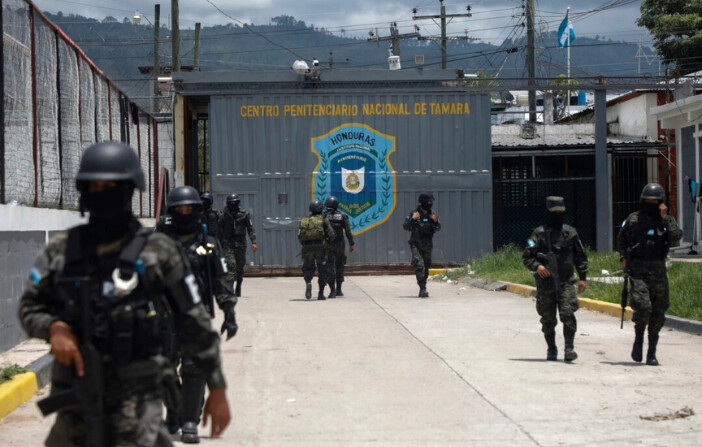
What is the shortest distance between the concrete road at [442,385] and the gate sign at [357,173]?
10.7 meters

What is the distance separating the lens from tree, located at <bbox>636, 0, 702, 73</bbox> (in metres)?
44.4

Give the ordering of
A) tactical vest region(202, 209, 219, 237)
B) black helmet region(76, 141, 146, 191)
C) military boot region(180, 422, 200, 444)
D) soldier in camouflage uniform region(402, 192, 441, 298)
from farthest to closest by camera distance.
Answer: soldier in camouflage uniform region(402, 192, 441, 298)
tactical vest region(202, 209, 219, 237)
military boot region(180, 422, 200, 444)
black helmet region(76, 141, 146, 191)

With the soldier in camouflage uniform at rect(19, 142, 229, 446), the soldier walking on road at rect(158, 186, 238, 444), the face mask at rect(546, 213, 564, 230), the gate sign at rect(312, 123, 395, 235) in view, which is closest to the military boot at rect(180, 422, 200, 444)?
the soldier walking on road at rect(158, 186, 238, 444)

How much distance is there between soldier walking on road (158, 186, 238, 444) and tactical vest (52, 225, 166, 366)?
2.45 m

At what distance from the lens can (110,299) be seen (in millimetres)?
3990

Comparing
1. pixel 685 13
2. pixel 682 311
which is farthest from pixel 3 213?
pixel 685 13

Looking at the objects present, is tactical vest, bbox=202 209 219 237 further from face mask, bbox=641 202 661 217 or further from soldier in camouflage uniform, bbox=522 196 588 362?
face mask, bbox=641 202 661 217

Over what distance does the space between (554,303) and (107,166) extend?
7170mm

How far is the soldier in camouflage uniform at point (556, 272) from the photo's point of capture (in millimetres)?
10359

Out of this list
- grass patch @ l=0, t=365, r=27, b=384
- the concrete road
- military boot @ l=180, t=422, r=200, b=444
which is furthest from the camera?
grass patch @ l=0, t=365, r=27, b=384

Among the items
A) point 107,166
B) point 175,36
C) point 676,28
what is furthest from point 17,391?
point 676,28

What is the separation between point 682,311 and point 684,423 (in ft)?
21.8

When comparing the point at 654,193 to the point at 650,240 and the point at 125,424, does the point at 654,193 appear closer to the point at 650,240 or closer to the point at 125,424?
the point at 650,240

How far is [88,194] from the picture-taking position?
13.5 feet
